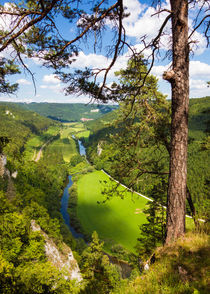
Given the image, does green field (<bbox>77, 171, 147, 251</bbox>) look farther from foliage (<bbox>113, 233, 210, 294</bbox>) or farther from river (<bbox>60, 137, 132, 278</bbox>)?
foliage (<bbox>113, 233, 210, 294</bbox>)

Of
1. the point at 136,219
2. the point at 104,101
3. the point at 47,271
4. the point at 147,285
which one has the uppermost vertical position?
the point at 104,101

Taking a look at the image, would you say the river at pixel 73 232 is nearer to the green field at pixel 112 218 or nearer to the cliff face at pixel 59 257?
the green field at pixel 112 218

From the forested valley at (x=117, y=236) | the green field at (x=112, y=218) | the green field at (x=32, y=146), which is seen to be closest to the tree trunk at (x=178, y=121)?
the forested valley at (x=117, y=236)

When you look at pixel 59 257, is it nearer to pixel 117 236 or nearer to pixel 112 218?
pixel 117 236

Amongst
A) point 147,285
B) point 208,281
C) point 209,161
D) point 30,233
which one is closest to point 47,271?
point 30,233

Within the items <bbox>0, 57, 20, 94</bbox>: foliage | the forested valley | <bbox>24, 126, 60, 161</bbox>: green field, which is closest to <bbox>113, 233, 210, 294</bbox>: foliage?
the forested valley

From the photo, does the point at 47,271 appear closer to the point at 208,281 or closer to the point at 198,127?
the point at 208,281
